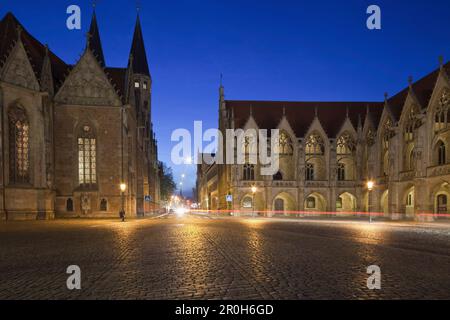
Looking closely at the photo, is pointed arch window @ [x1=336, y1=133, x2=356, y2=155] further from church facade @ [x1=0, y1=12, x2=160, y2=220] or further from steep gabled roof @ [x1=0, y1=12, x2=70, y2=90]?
steep gabled roof @ [x1=0, y1=12, x2=70, y2=90]

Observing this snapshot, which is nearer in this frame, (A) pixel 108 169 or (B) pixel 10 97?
(B) pixel 10 97

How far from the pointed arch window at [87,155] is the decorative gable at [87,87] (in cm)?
289

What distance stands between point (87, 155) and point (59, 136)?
3086mm

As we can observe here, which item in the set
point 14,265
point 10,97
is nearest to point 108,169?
point 10,97

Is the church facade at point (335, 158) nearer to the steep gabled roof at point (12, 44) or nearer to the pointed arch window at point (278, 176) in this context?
the pointed arch window at point (278, 176)

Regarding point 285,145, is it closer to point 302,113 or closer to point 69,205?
point 302,113

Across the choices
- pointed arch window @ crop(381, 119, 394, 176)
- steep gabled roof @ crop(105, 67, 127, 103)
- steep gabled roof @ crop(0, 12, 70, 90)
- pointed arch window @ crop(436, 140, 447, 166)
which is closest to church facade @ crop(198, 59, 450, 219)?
pointed arch window @ crop(381, 119, 394, 176)

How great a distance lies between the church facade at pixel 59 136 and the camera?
30.2 meters

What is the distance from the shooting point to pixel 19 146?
3088cm

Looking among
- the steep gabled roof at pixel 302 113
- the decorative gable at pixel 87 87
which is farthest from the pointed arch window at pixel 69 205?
the steep gabled roof at pixel 302 113

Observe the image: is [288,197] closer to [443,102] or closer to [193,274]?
[443,102]

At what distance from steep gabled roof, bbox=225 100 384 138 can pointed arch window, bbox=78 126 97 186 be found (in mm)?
19522

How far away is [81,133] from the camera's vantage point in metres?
35.3

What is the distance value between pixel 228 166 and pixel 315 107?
51.1 feet
